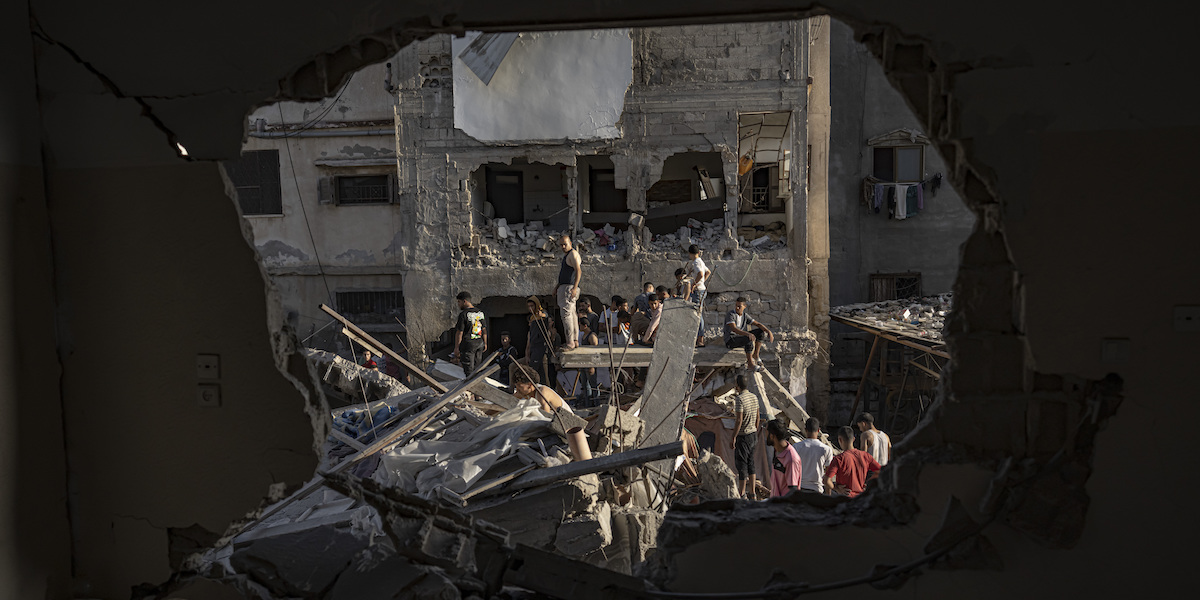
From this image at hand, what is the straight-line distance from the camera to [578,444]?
5.96m

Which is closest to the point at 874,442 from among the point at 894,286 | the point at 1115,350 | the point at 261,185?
the point at 1115,350

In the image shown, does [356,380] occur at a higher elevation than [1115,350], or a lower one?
lower

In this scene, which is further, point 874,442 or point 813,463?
point 874,442

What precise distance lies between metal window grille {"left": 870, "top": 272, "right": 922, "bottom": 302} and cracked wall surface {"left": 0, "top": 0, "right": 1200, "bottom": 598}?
15157 mm

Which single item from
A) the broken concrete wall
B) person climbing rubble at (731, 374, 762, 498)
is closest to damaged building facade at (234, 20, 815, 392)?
the broken concrete wall

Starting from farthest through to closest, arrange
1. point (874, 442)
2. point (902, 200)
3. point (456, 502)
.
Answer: point (902, 200) → point (874, 442) → point (456, 502)

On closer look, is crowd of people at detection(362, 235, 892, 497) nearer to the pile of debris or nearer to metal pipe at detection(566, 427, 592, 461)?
the pile of debris

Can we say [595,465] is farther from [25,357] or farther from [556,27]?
[25,357]

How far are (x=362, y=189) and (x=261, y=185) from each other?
219cm

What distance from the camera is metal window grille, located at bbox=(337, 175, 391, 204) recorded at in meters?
14.7

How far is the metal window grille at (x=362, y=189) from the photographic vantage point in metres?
14.7

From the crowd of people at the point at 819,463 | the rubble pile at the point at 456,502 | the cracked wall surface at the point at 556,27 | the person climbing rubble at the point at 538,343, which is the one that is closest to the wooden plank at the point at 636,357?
the person climbing rubble at the point at 538,343

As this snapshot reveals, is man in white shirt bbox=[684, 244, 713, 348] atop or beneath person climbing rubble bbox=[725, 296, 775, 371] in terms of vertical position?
atop

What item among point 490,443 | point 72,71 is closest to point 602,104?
point 490,443
